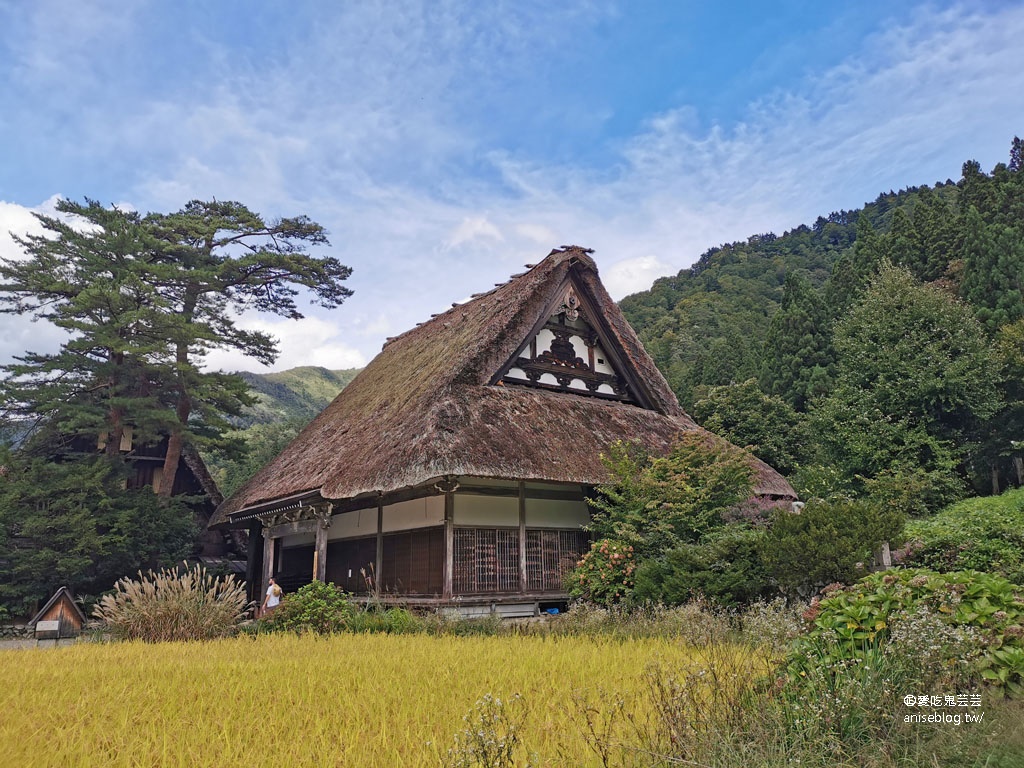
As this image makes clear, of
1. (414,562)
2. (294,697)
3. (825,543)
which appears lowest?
(294,697)

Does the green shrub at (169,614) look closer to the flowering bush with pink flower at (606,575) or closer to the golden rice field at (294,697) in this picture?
the golden rice field at (294,697)

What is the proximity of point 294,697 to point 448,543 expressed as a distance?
285 inches

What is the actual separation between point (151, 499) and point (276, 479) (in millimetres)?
3561

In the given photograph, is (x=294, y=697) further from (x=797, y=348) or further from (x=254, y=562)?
(x=797, y=348)

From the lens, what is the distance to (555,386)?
52.1 ft

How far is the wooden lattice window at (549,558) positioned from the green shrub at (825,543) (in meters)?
4.86

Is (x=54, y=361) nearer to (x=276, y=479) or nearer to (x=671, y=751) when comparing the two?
(x=276, y=479)

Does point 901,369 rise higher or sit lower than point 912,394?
higher

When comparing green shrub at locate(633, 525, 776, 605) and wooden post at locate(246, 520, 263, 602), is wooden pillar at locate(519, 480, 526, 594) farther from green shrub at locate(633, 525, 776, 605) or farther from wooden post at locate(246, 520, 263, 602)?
wooden post at locate(246, 520, 263, 602)

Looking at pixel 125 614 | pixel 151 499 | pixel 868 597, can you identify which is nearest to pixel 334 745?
pixel 868 597

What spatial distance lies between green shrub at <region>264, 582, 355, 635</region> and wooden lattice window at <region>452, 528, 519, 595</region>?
226cm

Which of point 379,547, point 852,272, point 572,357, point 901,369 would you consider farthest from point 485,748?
point 852,272

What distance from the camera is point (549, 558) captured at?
13.7 metres

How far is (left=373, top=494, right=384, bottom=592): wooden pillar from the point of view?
14.2 metres
